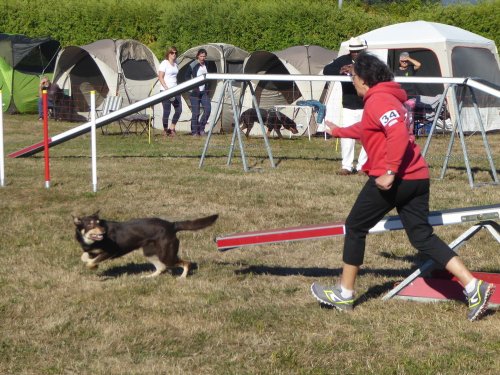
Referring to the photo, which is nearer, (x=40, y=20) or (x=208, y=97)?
(x=208, y=97)

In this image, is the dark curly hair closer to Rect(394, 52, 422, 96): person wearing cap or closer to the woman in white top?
Rect(394, 52, 422, 96): person wearing cap

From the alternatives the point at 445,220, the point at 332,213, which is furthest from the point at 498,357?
the point at 332,213

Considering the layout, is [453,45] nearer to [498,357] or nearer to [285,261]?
[285,261]

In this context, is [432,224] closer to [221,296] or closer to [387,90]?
[387,90]

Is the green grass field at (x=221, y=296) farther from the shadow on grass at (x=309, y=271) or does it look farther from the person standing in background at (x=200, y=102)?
the person standing in background at (x=200, y=102)

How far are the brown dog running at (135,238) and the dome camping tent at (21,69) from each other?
679 inches

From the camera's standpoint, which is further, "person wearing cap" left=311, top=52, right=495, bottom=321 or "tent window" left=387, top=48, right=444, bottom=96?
"tent window" left=387, top=48, right=444, bottom=96

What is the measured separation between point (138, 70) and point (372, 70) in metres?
17.1

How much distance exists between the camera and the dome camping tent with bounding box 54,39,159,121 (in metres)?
21.4

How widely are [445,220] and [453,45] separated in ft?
44.2

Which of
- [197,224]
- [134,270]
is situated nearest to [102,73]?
[134,270]

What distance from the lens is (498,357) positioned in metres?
4.91

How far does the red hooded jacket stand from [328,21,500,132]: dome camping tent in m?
13.0

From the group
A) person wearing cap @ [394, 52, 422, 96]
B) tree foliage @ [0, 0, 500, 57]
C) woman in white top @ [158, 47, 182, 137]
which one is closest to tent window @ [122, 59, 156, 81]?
tree foliage @ [0, 0, 500, 57]
